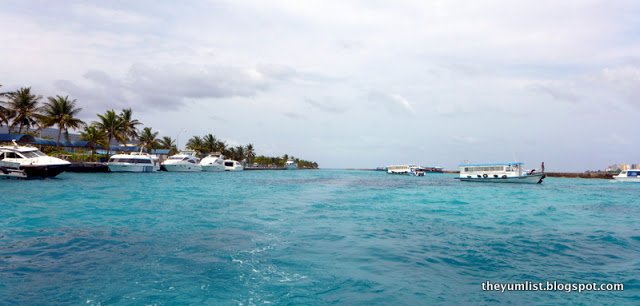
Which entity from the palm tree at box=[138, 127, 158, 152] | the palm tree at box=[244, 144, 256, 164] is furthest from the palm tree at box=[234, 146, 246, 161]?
the palm tree at box=[138, 127, 158, 152]

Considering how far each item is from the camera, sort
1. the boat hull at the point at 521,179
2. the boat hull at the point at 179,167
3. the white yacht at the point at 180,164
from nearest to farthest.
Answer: the boat hull at the point at 521,179 → the white yacht at the point at 180,164 → the boat hull at the point at 179,167

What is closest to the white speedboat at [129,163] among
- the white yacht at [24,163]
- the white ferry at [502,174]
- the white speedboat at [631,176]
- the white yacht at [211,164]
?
the white yacht at [24,163]

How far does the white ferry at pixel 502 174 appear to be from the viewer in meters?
62.3

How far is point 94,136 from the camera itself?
67812 millimetres

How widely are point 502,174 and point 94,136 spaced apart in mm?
69786

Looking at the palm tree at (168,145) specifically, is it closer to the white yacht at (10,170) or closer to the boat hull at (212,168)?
the boat hull at (212,168)

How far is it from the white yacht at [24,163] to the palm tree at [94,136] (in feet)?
99.4

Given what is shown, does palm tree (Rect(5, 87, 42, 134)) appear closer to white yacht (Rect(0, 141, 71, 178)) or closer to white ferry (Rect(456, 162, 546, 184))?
white yacht (Rect(0, 141, 71, 178))

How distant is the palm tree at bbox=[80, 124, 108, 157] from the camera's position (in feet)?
221

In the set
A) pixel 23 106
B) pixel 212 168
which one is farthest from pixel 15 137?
pixel 212 168

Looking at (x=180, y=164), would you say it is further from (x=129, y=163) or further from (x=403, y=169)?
(x=403, y=169)

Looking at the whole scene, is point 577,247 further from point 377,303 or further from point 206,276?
point 206,276

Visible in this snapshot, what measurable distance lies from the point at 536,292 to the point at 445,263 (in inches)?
92.4

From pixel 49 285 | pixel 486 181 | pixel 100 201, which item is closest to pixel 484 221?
pixel 49 285
